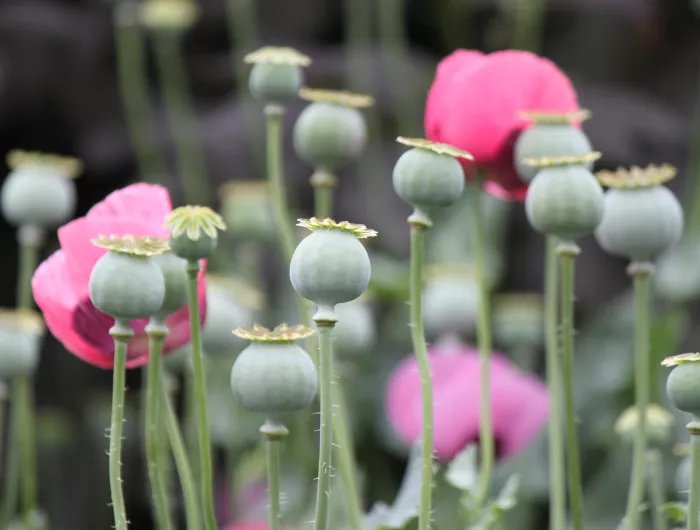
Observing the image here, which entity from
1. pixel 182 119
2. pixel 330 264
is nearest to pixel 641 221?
pixel 330 264

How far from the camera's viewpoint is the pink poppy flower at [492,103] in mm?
471

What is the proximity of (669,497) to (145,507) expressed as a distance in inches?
20.5

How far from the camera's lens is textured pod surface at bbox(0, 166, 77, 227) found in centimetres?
60

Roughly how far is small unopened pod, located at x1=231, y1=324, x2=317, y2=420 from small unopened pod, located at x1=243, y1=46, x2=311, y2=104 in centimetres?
16

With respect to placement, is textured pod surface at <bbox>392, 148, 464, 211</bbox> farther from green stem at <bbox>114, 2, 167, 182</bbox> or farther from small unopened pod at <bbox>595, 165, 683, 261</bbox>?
green stem at <bbox>114, 2, 167, 182</bbox>

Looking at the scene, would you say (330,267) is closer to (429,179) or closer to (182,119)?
(429,179)

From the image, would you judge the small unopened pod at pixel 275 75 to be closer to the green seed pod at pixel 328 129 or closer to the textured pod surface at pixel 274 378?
the green seed pod at pixel 328 129

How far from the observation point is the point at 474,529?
18.0 inches

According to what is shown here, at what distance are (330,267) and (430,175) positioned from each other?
0.06 metres

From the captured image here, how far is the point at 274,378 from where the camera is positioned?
0.35 metres

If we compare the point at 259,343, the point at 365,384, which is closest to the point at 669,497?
the point at 365,384

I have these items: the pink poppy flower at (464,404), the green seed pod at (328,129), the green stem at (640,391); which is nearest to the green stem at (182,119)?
the pink poppy flower at (464,404)

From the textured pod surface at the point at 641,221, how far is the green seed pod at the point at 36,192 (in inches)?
11.5

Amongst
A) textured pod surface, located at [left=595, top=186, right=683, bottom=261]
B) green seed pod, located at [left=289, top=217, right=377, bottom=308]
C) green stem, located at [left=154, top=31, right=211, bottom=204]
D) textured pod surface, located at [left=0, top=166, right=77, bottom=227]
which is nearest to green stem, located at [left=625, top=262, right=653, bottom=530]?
textured pod surface, located at [left=595, top=186, right=683, bottom=261]
